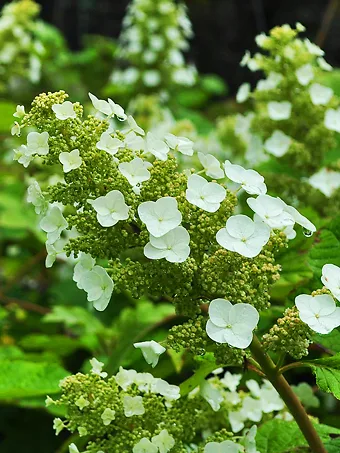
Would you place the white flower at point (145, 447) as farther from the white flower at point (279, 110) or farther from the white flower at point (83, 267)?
A: the white flower at point (279, 110)

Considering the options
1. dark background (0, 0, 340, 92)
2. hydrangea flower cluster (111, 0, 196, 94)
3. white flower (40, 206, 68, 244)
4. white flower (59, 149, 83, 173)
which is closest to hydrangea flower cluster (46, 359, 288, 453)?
white flower (40, 206, 68, 244)

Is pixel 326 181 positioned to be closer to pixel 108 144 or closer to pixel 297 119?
pixel 297 119

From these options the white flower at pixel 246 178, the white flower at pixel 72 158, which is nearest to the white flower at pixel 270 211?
the white flower at pixel 246 178

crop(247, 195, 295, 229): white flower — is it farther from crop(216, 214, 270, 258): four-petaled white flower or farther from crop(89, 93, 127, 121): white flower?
crop(89, 93, 127, 121): white flower

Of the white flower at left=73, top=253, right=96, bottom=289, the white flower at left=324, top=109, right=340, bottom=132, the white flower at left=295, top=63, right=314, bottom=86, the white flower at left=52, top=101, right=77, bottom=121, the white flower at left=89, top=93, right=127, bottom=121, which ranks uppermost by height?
the white flower at left=52, top=101, right=77, bottom=121

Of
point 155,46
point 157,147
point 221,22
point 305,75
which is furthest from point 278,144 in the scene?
point 221,22
